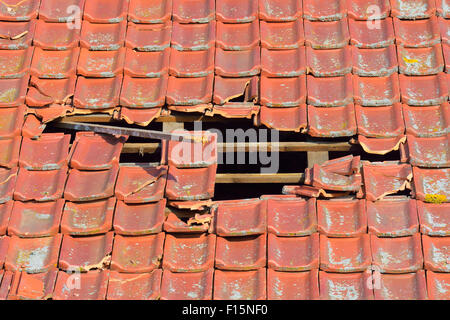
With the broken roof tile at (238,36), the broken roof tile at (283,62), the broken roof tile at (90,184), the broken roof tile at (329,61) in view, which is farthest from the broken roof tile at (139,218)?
the broken roof tile at (329,61)

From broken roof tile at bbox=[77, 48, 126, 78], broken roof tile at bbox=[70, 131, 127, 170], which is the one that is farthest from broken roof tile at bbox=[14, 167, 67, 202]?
broken roof tile at bbox=[77, 48, 126, 78]

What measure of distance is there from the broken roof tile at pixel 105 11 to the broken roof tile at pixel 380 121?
79.0 inches

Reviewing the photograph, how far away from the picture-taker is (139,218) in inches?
189

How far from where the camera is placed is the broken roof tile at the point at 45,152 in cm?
505

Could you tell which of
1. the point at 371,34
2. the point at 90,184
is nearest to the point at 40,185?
the point at 90,184

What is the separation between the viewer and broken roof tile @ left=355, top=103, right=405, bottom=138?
508 cm

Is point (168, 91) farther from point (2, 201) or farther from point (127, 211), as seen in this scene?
point (2, 201)

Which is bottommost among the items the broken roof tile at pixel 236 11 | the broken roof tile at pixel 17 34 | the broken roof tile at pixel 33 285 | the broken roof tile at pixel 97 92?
the broken roof tile at pixel 33 285

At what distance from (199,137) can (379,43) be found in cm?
158

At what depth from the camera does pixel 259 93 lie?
5.26 metres

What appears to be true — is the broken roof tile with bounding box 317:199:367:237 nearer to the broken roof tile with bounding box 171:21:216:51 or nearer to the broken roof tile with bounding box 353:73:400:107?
the broken roof tile with bounding box 353:73:400:107

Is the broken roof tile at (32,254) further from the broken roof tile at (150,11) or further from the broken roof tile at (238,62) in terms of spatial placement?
the broken roof tile at (150,11)

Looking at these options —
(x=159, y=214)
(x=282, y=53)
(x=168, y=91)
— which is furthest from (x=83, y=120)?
(x=282, y=53)

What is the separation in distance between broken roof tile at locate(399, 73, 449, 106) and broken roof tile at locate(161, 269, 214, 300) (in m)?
1.95
